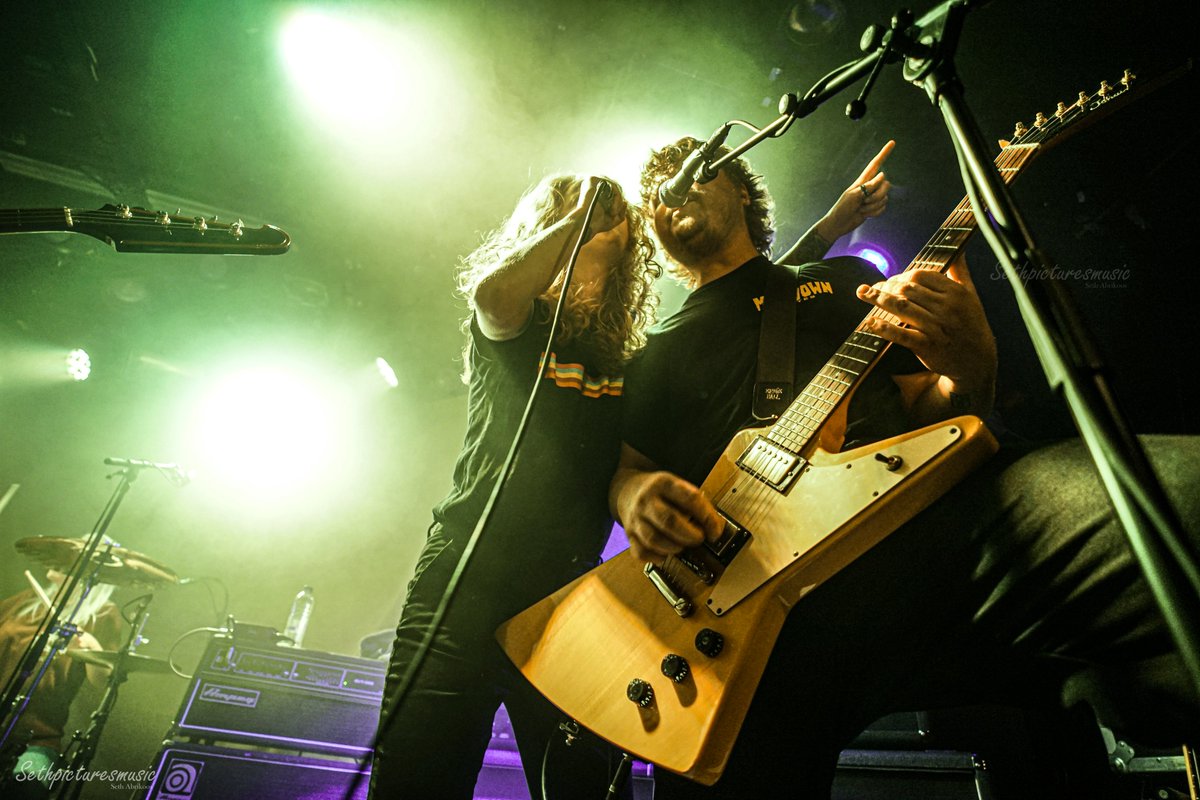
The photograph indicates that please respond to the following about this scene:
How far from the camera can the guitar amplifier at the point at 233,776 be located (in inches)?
112

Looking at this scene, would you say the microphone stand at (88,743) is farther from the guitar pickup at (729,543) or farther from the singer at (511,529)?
the guitar pickup at (729,543)

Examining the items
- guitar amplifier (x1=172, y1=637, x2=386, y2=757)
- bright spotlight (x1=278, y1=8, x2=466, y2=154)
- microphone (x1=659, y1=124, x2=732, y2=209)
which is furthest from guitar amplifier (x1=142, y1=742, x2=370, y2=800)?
bright spotlight (x1=278, y1=8, x2=466, y2=154)

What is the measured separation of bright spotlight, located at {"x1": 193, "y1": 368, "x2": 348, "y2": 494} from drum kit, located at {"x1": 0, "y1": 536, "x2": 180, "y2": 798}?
120 inches

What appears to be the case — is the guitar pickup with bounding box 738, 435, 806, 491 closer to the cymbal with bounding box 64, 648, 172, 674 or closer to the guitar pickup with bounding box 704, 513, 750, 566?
the guitar pickup with bounding box 704, 513, 750, 566

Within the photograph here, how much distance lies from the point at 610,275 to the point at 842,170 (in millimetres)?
2947

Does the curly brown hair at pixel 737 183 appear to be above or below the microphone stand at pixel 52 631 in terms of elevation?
above

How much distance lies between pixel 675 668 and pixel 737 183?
2.38 metres

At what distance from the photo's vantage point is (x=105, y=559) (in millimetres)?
4617

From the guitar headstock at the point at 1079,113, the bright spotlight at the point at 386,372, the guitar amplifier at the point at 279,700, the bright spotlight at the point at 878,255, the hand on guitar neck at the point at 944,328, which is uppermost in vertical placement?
the bright spotlight at the point at 386,372

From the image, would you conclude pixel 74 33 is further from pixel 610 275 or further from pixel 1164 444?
pixel 1164 444

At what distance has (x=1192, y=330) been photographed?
10.8 feet

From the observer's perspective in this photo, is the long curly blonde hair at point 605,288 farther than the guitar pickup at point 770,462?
Yes

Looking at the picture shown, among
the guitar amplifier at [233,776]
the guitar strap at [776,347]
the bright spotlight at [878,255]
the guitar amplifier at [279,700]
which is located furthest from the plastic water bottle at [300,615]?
the bright spotlight at [878,255]

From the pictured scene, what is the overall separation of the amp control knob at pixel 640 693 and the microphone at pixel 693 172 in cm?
120
